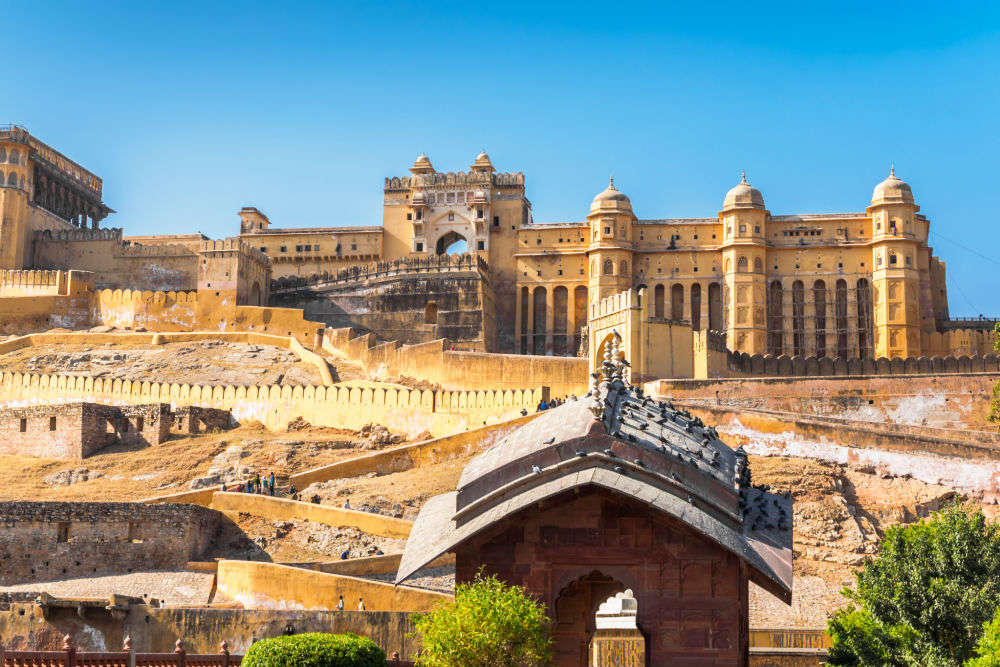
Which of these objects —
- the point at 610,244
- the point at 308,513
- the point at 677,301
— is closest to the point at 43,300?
the point at 610,244

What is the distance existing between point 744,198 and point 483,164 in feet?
45.6

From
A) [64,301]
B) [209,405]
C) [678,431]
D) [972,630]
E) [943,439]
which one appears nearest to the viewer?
[678,431]

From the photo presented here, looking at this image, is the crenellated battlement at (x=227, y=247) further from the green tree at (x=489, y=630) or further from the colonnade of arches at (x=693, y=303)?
the green tree at (x=489, y=630)

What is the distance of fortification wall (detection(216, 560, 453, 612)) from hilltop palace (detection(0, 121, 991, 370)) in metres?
25.7

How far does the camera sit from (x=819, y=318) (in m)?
52.1

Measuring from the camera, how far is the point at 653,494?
10.1 metres

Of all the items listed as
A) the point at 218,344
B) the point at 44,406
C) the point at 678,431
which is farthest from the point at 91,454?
the point at 678,431

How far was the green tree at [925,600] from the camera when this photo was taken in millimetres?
12672

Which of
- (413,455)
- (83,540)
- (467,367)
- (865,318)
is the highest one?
(865,318)

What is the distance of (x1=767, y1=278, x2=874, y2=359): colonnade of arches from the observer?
51.2 metres

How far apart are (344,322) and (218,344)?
6844 millimetres

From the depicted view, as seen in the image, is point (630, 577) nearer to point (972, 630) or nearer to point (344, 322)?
point (972, 630)

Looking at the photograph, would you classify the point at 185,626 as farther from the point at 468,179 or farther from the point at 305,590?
the point at 468,179

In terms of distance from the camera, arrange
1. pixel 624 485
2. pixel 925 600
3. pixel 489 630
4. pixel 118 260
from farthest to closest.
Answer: pixel 118 260 → pixel 925 600 → pixel 624 485 → pixel 489 630
